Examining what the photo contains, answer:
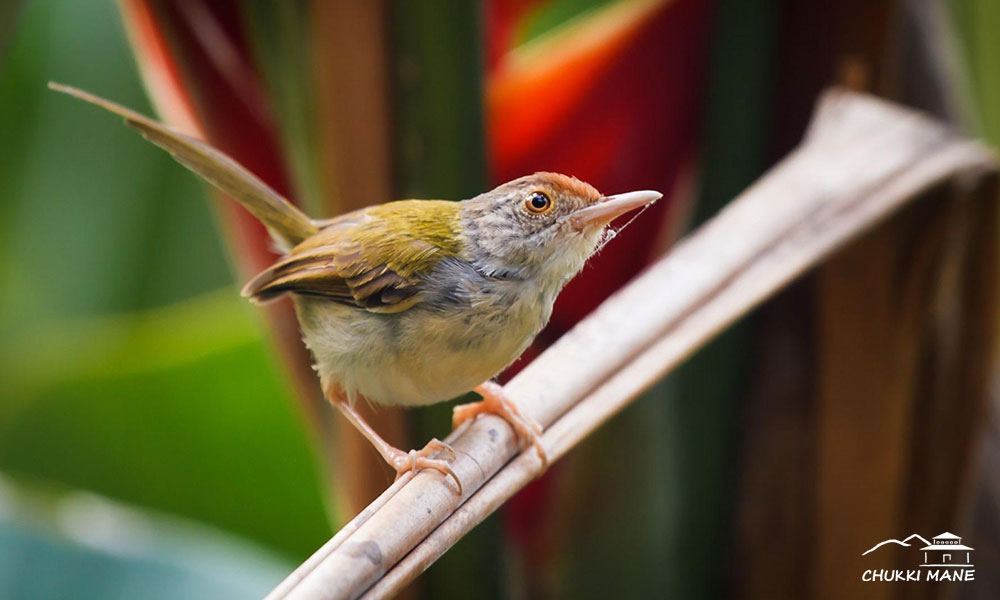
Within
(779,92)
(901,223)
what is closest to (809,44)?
(779,92)

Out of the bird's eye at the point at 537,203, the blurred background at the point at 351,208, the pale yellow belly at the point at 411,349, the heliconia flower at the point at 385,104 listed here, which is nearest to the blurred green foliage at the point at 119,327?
the blurred background at the point at 351,208

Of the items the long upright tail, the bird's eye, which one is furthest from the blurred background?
the bird's eye

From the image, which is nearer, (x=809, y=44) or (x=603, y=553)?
(x=603, y=553)

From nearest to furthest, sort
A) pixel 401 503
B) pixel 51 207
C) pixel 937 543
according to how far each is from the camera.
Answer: pixel 401 503 → pixel 937 543 → pixel 51 207

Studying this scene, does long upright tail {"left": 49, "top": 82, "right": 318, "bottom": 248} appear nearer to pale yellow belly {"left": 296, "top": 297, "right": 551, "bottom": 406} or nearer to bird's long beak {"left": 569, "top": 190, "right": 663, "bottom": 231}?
pale yellow belly {"left": 296, "top": 297, "right": 551, "bottom": 406}

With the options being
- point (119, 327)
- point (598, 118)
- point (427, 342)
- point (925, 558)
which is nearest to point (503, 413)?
point (427, 342)

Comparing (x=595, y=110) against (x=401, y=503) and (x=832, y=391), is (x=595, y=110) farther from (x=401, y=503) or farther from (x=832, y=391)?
(x=401, y=503)
